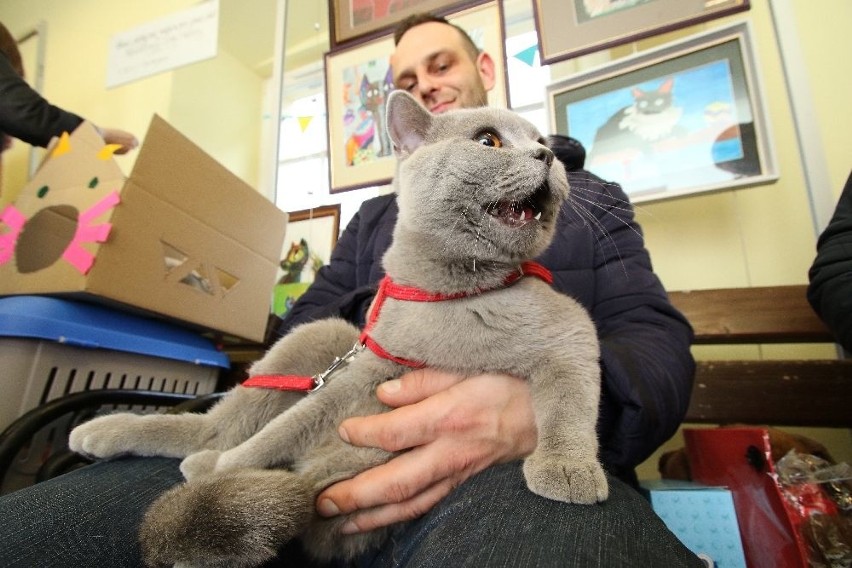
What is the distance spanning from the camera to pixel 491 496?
1.61 feet

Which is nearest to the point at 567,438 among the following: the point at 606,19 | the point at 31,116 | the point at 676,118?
the point at 676,118

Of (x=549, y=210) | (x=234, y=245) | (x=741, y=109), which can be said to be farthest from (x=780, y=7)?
(x=234, y=245)

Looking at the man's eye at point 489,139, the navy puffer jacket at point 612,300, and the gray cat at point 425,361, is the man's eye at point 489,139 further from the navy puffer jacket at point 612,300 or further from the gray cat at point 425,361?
the navy puffer jacket at point 612,300

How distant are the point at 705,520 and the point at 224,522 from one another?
34.9 inches

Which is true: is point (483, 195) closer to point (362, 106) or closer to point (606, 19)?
point (606, 19)

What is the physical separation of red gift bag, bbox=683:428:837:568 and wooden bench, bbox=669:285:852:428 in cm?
16

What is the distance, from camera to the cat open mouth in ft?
1.97

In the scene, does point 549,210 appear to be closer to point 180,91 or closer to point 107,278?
point 107,278

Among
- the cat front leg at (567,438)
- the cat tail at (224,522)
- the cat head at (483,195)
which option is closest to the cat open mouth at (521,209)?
the cat head at (483,195)

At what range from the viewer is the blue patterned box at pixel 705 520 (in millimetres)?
822

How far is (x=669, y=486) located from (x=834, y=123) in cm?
119

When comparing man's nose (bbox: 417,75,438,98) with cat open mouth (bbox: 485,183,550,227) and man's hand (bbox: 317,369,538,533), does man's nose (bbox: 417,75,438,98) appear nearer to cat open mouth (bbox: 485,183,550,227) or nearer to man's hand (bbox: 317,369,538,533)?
cat open mouth (bbox: 485,183,550,227)

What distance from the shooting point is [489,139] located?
675 millimetres

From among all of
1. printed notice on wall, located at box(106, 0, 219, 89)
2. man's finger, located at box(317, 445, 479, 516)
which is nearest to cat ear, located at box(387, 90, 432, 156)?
man's finger, located at box(317, 445, 479, 516)
